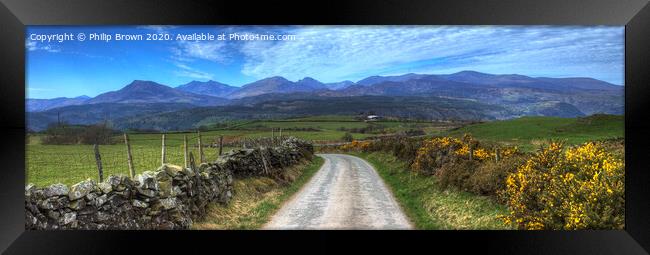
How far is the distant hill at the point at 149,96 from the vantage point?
11422mm

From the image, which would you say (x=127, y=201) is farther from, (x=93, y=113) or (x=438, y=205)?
(x=438, y=205)

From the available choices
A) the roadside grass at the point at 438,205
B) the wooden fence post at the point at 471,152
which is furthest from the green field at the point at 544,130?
the roadside grass at the point at 438,205

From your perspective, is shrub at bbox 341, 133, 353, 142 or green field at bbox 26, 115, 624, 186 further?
shrub at bbox 341, 133, 353, 142

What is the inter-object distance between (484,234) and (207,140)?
8.94 meters

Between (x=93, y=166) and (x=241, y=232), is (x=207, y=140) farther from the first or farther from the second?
(x=241, y=232)

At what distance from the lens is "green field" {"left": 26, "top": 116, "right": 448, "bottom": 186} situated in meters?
10.9

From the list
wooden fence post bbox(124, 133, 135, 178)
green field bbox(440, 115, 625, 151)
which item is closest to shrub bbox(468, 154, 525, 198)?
green field bbox(440, 115, 625, 151)

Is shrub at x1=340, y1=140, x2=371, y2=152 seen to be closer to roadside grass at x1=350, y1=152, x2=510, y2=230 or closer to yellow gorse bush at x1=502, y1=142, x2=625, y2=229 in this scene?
roadside grass at x1=350, y1=152, x2=510, y2=230

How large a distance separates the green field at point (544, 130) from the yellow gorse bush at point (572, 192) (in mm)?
486

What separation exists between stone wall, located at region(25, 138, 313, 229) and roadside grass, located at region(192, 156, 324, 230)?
1.43 ft

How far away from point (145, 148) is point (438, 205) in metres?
9.19

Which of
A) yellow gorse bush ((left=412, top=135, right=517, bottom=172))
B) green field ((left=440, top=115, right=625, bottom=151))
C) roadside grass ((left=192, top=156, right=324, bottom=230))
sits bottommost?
roadside grass ((left=192, top=156, right=324, bottom=230))

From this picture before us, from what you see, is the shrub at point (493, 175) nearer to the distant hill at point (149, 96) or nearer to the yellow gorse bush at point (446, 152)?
the yellow gorse bush at point (446, 152)
